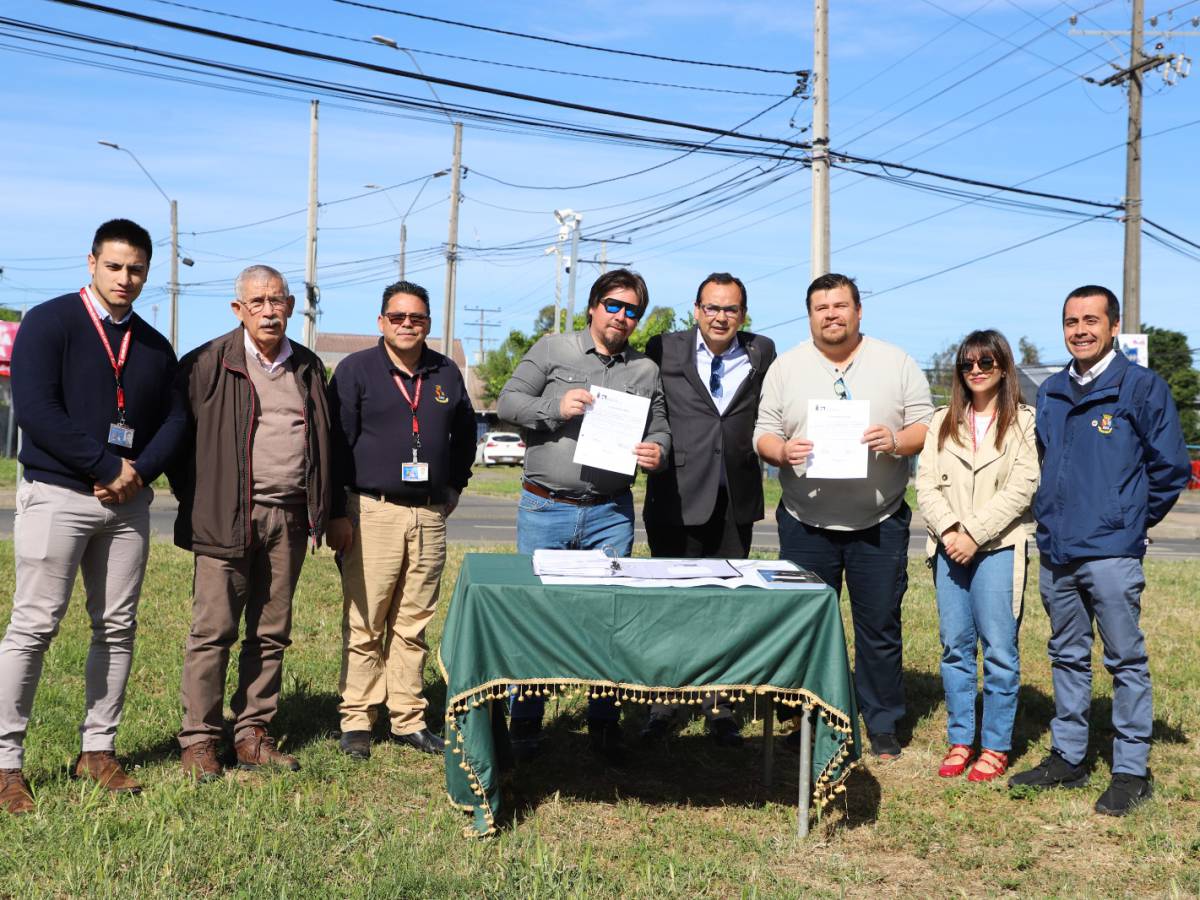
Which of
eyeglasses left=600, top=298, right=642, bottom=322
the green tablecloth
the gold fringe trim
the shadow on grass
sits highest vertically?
eyeglasses left=600, top=298, right=642, bottom=322

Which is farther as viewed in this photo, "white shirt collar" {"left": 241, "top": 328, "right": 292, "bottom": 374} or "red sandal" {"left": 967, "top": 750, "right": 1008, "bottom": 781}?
"red sandal" {"left": 967, "top": 750, "right": 1008, "bottom": 781}

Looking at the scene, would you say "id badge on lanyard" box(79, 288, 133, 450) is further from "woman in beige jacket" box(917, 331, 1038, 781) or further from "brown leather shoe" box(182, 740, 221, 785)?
"woman in beige jacket" box(917, 331, 1038, 781)

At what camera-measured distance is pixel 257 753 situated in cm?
522

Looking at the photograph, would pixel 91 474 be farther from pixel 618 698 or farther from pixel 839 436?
pixel 839 436

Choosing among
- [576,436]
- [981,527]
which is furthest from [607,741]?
[981,527]

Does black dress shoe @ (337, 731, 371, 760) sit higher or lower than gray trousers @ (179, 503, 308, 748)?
lower

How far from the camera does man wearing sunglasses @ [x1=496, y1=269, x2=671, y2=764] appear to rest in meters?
5.39

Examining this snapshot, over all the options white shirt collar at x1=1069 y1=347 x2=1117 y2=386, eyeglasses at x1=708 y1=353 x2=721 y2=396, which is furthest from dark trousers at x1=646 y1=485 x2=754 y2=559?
white shirt collar at x1=1069 y1=347 x2=1117 y2=386

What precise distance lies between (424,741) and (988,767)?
2.77 metres

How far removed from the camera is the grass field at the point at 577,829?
13.1 ft

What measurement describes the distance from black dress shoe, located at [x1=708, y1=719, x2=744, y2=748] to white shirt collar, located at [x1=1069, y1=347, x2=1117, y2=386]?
2444 mm

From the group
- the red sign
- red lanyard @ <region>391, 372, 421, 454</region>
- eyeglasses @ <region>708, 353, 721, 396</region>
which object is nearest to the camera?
red lanyard @ <region>391, 372, 421, 454</region>

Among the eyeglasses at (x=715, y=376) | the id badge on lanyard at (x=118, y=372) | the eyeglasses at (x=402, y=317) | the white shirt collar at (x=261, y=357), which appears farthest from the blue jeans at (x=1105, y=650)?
the id badge on lanyard at (x=118, y=372)

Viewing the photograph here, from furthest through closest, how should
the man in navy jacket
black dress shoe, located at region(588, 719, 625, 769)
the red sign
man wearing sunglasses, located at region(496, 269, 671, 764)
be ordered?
1. the red sign
2. black dress shoe, located at region(588, 719, 625, 769)
3. man wearing sunglasses, located at region(496, 269, 671, 764)
4. the man in navy jacket
